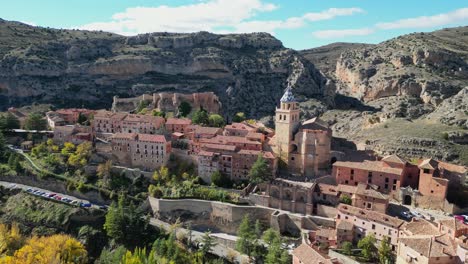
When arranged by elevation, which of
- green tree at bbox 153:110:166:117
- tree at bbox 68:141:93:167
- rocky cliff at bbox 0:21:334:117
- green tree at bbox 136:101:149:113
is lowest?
tree at bbox 68:141:93:167

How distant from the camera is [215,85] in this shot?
100438 mm

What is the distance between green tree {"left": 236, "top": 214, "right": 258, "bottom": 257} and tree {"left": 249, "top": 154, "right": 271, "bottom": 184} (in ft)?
20.4

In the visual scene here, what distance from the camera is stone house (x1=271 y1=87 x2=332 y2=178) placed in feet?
166

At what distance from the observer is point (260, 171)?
48500 millimetres

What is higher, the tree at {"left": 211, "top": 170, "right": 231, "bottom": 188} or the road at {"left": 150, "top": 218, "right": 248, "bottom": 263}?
the tree at {"left": 211, "top": 170, "right": 231, "bottom": 188}

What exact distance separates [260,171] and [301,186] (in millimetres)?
4933

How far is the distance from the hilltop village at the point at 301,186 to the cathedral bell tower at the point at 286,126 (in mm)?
119

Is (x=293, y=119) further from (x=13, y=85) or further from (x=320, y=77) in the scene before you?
(x=13, y=85)

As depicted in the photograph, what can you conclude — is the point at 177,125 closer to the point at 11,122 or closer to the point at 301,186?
the point at 301,186

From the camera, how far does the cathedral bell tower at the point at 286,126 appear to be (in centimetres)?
5138

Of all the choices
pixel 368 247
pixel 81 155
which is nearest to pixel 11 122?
pixel 81 155

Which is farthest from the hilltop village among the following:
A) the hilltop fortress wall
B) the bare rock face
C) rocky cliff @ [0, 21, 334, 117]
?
the bare rock face

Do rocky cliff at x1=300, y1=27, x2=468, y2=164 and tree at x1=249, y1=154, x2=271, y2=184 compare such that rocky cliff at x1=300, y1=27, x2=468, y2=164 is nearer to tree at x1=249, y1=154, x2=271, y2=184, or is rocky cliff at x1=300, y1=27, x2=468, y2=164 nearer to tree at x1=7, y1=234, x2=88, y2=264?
tree at x1=249, y1=154, x2=271, y2=184

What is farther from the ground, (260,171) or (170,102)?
(170,102)
